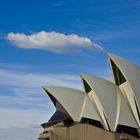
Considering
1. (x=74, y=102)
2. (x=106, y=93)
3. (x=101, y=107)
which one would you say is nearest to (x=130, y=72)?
(x=106, y=93)

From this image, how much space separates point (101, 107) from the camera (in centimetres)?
4762

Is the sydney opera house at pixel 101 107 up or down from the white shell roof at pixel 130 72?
down

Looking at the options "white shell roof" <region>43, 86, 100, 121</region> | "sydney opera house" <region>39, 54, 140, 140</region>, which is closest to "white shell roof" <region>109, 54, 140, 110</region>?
"sydney opera house" <region>39, 54, 140, 140</region>

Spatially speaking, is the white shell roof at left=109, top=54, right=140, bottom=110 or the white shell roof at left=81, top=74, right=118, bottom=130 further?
the white shell roof at left=109, top=54, right=140, bottom=110

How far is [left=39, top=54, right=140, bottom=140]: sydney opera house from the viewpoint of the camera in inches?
1842

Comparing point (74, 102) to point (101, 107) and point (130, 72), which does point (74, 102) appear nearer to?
point (101, 107)

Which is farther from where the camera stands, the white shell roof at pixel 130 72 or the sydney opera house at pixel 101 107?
the white shell roof at pixel 130 72

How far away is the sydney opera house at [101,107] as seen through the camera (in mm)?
46781

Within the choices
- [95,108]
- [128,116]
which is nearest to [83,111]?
[95,108]

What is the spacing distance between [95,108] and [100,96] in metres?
1.21

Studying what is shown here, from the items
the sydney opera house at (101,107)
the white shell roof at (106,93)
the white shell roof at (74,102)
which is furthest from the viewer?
the white shell roof at (74,102)

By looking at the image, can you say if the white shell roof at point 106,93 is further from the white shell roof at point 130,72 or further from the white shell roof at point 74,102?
the white shell roof at point 130,72

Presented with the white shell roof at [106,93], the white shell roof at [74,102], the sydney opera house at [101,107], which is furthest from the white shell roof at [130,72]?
the white shell roof at [74,102]

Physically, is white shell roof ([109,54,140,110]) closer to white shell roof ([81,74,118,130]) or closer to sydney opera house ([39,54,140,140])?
sydney opera house ([39,54,140,140])
